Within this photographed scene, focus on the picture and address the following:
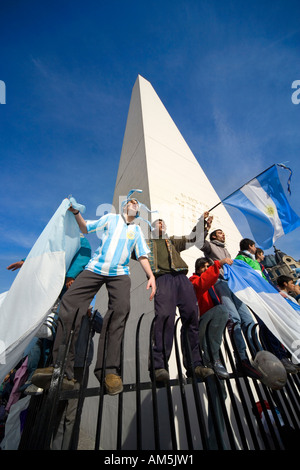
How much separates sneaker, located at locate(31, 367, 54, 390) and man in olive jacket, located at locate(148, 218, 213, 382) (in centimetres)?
75

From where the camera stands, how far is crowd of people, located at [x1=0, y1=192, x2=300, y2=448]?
149 cm

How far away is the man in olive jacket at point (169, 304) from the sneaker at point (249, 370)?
0.41 m

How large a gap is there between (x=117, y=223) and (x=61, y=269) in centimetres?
77

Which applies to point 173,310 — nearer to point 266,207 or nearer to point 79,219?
point 79,219

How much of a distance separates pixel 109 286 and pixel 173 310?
67 cm

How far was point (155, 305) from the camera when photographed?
2018 mm

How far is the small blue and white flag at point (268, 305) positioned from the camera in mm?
2104

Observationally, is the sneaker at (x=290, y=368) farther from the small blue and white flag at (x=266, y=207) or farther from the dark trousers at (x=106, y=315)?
the dark trousers at (x=106, y=315)

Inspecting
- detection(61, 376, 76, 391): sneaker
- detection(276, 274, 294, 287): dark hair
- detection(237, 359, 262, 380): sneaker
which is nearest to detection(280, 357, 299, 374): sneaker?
detection(237, 359, 262, 380): sneaker

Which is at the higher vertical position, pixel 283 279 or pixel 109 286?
pixel 283 279

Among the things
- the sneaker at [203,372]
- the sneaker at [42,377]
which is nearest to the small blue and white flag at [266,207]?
the sneaker at [203,372]

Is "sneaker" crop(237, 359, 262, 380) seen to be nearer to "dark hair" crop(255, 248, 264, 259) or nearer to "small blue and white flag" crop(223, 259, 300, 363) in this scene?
A: "small blue and white flag" crop(223, 259, 300, 363)

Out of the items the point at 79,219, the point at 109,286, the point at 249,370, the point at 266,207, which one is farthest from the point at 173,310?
the point at 266,207
